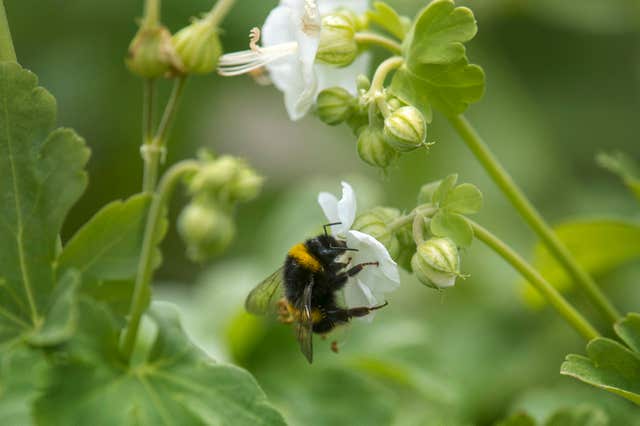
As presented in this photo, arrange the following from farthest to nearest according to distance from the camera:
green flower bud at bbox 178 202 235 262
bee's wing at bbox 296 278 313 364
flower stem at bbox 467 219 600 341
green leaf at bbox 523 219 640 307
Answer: green leaf at bbox 523 219 640 307
green flower bud at bbox 178 202 235 262
bee's wing at bbox 296 278 313 364
flower stem at bbox 467 219 600 341

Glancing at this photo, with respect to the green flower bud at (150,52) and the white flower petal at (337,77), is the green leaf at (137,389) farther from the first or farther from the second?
the white flower petal at (337,77)

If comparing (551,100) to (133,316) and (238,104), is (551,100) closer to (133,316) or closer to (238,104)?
(238,104)

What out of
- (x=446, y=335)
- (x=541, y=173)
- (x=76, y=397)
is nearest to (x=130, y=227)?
(x=76, y=397)

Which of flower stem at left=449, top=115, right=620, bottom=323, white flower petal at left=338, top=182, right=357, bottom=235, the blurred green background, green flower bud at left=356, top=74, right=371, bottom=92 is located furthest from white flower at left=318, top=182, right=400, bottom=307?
the blurred green background

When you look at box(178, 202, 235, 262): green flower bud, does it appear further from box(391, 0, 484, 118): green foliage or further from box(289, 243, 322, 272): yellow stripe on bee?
box(391, 0, 484, 118): green foliage

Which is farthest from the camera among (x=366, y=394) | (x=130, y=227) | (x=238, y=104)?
(x=238, y=104)

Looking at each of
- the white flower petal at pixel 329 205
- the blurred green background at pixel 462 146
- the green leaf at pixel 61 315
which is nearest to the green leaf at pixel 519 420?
the white flower petal at pixel 329 205
